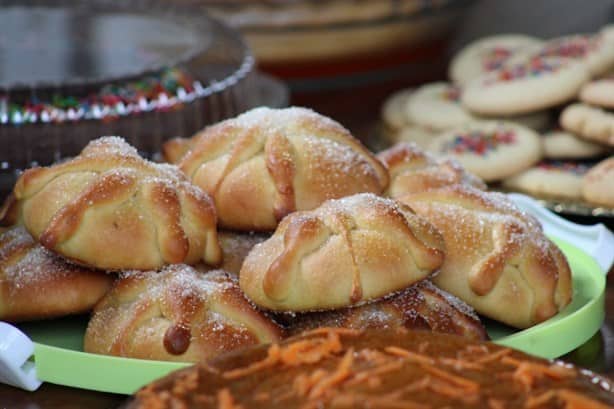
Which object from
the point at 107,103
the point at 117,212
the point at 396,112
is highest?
the point at 117,212

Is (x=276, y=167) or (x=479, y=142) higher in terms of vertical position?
(x=276, y=167)

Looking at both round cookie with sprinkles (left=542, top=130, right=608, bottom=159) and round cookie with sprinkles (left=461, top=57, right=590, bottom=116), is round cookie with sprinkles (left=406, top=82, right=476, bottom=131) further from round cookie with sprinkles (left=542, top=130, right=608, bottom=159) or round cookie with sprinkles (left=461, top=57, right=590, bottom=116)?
round cookie with sprinkles (left=542, top=130, right=608, bottom=159)

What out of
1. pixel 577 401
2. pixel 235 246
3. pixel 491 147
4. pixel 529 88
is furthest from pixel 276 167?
pixel 529 88

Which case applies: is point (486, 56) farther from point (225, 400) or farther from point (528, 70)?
point (225, 400)

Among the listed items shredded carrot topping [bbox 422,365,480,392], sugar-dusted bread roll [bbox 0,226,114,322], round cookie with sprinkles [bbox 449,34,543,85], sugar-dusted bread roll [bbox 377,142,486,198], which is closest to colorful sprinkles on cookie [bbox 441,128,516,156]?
round cookie with sprinkles [bbox 449,34,543,85]

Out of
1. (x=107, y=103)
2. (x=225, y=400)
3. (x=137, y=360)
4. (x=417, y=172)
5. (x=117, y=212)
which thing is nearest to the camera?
(x=225, y=400)

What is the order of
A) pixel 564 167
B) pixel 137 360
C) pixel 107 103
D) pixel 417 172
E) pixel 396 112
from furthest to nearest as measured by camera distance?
1. pixel 396 112
2. pixel 564 167
3. pixel 107 103
4. pixel 417 172
5. pixel 137 360
